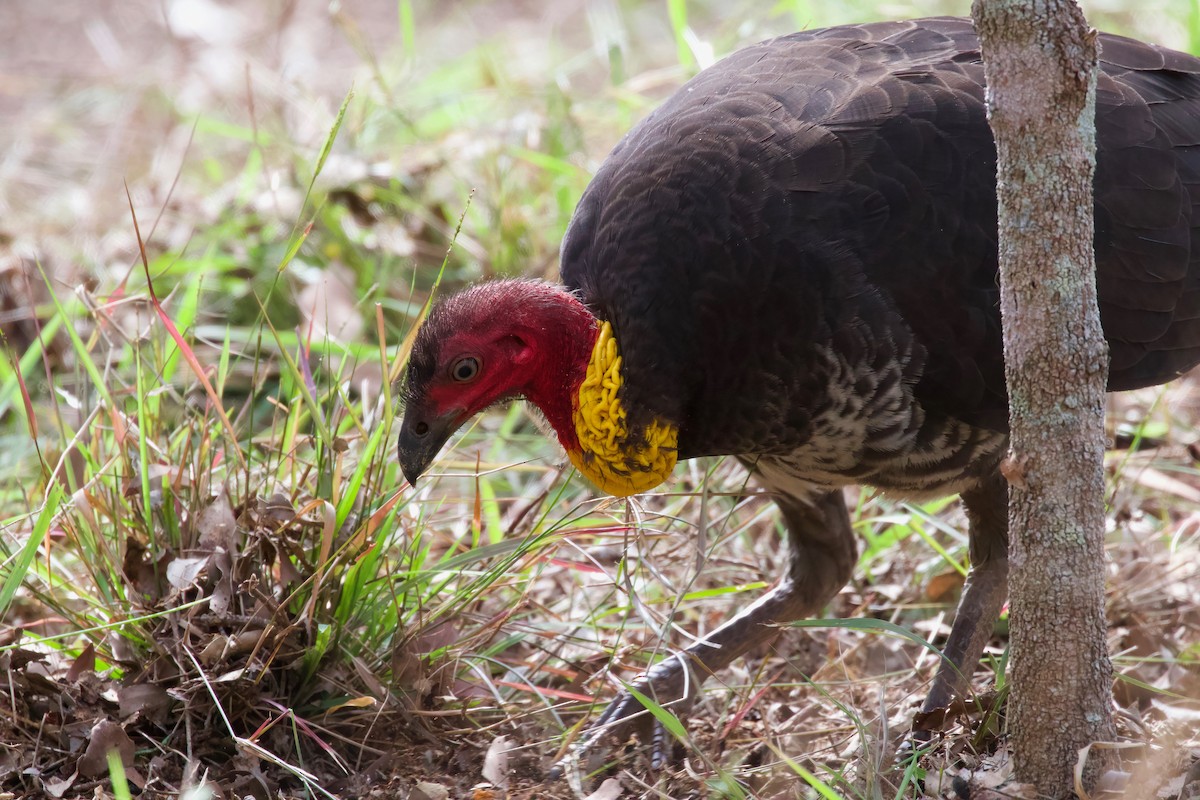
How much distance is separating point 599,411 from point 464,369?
28 centimetres

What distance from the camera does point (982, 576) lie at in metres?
3.02

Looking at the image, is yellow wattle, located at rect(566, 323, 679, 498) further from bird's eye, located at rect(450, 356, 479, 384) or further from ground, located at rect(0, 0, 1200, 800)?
bird's eye, located at rect(450, 356, 479, 384)

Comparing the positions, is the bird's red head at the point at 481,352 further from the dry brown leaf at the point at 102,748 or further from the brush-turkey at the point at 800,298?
the dry brown leaf at the point at 102,748

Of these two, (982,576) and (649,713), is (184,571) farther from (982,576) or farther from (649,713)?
(982,576)

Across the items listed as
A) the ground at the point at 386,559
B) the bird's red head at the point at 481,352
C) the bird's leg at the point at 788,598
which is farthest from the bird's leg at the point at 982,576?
the bird's red head at the point at 481,352

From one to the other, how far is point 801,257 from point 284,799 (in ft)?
4.73

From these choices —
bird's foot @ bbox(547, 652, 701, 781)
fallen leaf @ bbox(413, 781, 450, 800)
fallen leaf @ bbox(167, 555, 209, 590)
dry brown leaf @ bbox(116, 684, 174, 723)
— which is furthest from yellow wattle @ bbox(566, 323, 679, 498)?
dry brown leaf @ bbox(116, 684, 174, 723)

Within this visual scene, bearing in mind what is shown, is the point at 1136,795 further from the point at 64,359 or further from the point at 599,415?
the point at 64,359

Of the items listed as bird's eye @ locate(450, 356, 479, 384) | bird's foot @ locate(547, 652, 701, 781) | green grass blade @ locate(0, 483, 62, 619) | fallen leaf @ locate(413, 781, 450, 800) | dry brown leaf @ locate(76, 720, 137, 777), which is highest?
bird's eye @ locate(450, 356, 479, 384)

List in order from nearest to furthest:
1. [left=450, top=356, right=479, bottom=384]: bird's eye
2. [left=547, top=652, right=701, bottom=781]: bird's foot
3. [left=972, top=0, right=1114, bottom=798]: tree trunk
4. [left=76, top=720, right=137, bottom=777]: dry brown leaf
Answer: [left=972, top=0, right=1114, bottom=798]: tree trunk
[left=76, top=720, right=137, bottom=777]: dry brown leaf
[left=450, top=356, right=479, bottom=384]: bird's eye
[left=547, top=652, right=701, bottom=781]: bird's foot

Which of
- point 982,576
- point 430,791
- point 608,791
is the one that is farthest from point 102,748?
point 982,576

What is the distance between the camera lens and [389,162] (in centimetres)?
487

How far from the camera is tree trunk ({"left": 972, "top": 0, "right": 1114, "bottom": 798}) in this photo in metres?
1.93

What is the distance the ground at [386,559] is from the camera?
2.49 m
